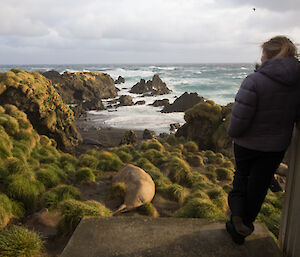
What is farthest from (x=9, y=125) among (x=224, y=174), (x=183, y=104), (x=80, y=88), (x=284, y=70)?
(x=80, y=88)

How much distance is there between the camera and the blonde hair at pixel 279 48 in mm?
1978

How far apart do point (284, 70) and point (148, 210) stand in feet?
12.6

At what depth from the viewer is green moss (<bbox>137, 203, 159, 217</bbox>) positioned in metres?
4.72

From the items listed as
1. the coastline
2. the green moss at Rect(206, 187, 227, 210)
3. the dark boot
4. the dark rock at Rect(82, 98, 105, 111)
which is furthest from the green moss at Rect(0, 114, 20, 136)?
the dark rock at Rect(82, 98, 105, 111)

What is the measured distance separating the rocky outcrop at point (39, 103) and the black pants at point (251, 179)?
1341 centimetres

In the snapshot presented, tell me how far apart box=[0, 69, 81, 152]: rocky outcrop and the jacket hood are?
13747 mm

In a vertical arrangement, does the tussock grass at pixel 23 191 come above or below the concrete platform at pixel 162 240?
below

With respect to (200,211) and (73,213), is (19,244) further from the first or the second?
(200,211)

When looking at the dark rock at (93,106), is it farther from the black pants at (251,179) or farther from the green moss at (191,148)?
the black pants at (251,179)

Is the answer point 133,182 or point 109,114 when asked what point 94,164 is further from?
point 109,114

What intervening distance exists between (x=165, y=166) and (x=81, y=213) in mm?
5380

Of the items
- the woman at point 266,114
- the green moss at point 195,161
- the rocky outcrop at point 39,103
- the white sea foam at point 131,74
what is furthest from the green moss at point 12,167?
the white sea foam at point 131,74

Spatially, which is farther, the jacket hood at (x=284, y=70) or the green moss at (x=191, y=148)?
the green moss at (x=191, y=148)

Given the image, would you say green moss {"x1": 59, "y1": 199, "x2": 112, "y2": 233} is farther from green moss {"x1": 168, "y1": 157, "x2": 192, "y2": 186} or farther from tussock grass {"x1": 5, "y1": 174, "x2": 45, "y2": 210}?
green moss {"x1": 168, "y1": 157, "x2": 192, "y2": 186}
